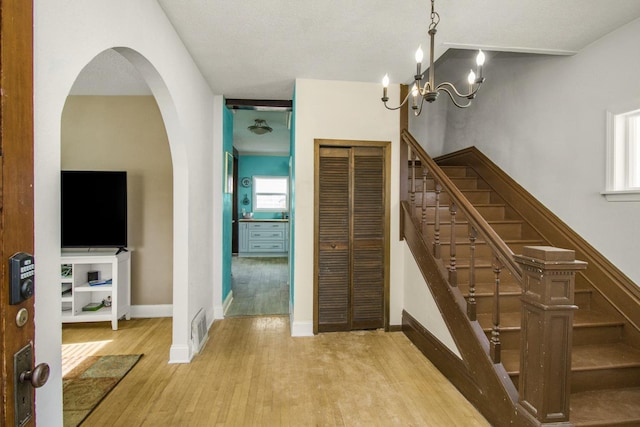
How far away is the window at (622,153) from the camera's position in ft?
7.64

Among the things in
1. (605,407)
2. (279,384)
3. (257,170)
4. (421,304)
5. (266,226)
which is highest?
(257,170)

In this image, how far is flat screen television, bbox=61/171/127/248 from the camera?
3.31 metres

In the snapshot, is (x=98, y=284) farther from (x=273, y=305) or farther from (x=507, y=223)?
(x=507, y=223)

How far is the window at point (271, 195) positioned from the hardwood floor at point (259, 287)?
1.59 meters

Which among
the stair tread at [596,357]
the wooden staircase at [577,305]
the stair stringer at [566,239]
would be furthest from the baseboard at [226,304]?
the stair stringer at [566,239]

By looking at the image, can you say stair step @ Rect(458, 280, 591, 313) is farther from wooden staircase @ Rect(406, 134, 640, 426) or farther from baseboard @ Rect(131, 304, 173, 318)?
baseboard @ Rect(131, 304, 173, 318)

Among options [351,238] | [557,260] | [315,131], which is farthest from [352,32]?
[557,260]

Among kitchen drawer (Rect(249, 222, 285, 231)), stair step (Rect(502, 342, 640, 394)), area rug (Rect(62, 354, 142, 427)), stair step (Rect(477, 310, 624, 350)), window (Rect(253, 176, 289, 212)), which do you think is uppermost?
window (Rect(253, 176, 289, 212))

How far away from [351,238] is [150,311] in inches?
97.8

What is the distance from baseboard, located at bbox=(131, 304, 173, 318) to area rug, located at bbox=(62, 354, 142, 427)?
37.5 inches

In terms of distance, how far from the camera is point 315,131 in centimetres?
327

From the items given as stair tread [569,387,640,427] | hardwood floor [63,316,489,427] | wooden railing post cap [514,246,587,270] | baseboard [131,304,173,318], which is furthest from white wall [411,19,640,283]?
baseboard [131,304,173,318]

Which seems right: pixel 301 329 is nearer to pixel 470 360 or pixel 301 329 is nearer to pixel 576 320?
pixel 470 360

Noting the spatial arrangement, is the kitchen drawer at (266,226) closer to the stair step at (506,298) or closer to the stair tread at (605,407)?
the stair step at (506,298)
